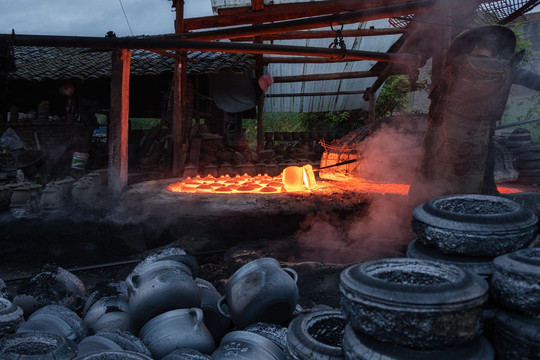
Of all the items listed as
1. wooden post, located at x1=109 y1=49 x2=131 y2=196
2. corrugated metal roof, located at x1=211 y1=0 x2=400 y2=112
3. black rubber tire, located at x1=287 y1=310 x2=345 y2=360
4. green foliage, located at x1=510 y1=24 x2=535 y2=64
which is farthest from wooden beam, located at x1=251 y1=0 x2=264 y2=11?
green foliage, located at x1=510 y1=24 x2=535 y2=64

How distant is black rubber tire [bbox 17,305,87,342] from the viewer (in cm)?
235

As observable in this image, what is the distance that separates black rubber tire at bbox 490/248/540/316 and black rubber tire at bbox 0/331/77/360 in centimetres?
190

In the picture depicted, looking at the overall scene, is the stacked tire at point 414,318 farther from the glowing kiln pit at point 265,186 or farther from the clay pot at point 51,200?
the clay pot at point 51,200

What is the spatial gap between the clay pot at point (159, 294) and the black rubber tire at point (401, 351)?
121 centimetres

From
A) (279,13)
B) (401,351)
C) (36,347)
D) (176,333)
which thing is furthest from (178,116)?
(401,351)

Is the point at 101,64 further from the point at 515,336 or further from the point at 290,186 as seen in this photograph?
the point at 515,336

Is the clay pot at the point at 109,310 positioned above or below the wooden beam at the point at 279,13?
below

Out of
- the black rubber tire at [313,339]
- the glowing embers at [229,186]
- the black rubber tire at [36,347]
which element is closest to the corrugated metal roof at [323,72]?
the glowing embers at [229,186]

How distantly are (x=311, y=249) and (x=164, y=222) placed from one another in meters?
2.15

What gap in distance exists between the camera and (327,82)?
1230 centimetres

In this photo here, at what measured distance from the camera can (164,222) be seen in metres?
5.88

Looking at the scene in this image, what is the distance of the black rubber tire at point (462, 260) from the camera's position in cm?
181

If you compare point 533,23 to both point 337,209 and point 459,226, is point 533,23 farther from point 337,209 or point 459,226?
point 459,226

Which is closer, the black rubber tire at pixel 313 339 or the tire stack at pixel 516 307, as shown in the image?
the tire stack at pixel 516 307
